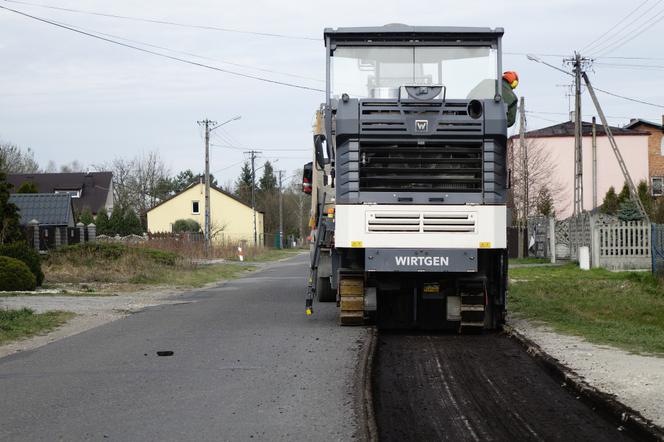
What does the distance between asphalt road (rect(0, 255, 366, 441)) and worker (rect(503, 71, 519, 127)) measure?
403 centimetres

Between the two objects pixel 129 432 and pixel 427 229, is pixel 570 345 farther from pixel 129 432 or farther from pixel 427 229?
pixel 129 432

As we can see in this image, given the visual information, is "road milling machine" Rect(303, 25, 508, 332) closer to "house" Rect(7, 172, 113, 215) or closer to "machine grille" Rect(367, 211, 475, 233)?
"machine grille" Rect(367, 211, 475, 233)

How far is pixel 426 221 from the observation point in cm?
1291

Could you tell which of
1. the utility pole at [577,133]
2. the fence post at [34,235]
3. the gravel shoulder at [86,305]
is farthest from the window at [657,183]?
the gravel shoulder at [86,305]

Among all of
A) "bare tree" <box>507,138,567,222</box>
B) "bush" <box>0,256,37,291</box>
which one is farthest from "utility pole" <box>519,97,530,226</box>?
"bush" <box>0,256,37,291</box>

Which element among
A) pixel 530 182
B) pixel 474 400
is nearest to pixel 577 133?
pixel 530 182

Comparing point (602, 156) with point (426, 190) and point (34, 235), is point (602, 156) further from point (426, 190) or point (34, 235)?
point (426, 190)

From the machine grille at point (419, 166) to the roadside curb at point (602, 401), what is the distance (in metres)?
2.90

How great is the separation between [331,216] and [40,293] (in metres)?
11.7

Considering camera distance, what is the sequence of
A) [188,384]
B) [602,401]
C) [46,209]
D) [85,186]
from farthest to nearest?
1. [85,186]
2. [46,209]
3. [188,384]
4. [602,401]

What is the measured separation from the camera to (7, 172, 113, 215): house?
99.9 m

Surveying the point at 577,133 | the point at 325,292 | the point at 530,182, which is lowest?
the point at 325,292

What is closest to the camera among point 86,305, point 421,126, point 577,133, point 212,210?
point 421,126

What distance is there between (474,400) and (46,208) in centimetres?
4147
